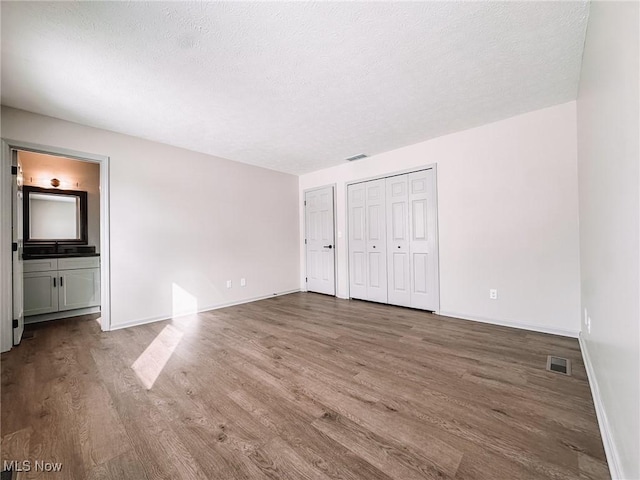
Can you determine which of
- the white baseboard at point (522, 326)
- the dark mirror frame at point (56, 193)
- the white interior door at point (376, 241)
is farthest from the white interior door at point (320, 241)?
the dark mirror frame at point (56, 193)

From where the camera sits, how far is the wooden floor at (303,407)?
4.01 ft

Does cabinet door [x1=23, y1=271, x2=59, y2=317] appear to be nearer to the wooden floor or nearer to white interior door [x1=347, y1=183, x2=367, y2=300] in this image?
the wooden floor

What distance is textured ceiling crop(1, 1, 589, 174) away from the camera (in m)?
1.62

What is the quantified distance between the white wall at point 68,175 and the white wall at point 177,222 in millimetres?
1460

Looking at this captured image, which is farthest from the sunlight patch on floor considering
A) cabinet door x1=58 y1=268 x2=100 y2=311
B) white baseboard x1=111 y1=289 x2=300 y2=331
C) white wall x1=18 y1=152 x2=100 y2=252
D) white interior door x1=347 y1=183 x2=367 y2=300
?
white interior door x1=347 y1=183 x2=367 y2=300

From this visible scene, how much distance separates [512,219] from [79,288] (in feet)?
19.9

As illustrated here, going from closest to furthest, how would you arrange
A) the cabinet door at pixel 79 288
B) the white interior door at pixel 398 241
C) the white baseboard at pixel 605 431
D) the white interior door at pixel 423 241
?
the white baseboard at pixel 605 431 < the white interior door at pixel 423 241 < the cabinet door at pixel 79 288 < the white interior door at pixel 398 241

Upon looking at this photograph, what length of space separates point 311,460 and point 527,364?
197 cm

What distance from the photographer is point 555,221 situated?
2.77m

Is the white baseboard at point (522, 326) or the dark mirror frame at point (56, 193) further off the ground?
the dark mirror frame at point (56, 193)

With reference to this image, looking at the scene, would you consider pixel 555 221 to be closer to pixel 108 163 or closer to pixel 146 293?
pixel 146 293

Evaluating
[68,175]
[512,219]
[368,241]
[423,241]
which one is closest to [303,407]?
[423,241]

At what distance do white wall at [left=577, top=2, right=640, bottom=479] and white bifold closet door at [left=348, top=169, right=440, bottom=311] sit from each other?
6.40ft

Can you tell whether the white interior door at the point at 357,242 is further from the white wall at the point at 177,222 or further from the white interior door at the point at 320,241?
the white wall at the point at 177,222
